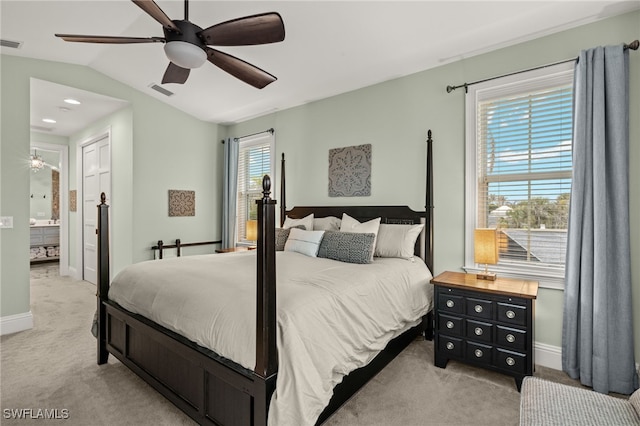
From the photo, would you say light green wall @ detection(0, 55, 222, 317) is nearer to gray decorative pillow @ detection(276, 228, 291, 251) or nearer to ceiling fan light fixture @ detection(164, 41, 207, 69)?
gray decorative pillow @ detection(276, 228, 291, 251)

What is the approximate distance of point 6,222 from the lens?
11.3 ft

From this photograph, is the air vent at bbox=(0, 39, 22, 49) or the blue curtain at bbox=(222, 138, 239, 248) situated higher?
the air vent at bbox=(0, 39, 22, 49)

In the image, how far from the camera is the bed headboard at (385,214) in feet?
10.8

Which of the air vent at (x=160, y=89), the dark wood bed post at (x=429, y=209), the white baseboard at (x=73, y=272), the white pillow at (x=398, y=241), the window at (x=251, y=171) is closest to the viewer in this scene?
the white pillow at (x=398, y=241)

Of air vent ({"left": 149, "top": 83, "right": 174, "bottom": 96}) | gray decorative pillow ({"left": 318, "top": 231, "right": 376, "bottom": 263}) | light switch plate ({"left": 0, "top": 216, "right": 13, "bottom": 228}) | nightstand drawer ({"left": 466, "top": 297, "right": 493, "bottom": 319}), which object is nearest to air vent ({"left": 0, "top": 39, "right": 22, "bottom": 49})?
air vent ({"left": 149, "top": 83, "right": 174, "bottom": 96})

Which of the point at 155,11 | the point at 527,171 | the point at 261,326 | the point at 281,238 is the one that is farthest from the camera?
the point at 281,238

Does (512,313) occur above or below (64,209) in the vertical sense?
below

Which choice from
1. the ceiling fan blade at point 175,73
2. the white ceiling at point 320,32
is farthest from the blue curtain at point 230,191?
the ceiling fan blade at point 175,73

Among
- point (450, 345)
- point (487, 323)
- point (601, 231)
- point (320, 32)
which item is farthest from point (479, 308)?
point (320, 32)

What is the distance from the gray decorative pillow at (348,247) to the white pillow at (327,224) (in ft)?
2.05

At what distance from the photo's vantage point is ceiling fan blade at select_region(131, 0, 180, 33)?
1.75 meters

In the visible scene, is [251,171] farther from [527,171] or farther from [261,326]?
[261,326]

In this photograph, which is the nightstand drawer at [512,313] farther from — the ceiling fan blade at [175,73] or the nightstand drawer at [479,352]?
the ceiling fan blade at [175,73]

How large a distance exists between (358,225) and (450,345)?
140 cm
